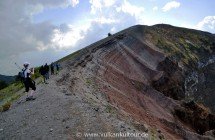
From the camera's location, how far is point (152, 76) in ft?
191

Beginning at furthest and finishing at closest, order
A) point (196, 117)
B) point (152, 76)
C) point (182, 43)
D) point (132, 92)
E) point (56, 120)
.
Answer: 1. point (182, 43)
2. point (152, 76)
3. point (196, 117)
4. point (132, 92)
5. point (56, 120)

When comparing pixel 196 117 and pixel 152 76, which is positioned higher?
pixel 152 76

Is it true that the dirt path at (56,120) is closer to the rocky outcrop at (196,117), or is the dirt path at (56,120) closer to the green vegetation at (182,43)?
the rocky outcrop at (196,117)

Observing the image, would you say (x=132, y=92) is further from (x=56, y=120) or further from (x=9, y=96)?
(x=56, y=120)

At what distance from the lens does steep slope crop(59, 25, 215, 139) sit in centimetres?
3769

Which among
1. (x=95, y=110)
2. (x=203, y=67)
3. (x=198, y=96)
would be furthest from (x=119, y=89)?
(x=203, y=67)

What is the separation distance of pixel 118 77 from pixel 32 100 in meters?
23.3

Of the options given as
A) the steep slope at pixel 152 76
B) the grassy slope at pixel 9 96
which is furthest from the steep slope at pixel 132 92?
the grassy slope at pixel 9 96

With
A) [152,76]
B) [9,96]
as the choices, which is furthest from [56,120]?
[152,76]

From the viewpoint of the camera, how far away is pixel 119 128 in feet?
58.3

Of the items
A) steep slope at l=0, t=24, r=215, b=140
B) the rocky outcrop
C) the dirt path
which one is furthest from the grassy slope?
the rocky outcrop

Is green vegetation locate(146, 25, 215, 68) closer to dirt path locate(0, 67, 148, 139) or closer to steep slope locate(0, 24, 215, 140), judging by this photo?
steep slope locate(0, 24, 215, 140)

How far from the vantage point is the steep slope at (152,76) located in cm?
3769

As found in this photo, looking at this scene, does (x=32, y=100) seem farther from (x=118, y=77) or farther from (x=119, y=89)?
→ (x=118, y=77)
